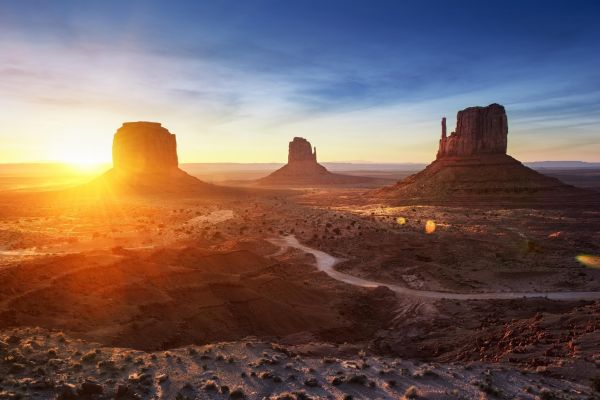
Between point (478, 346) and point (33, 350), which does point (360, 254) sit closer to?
point (478, 346)

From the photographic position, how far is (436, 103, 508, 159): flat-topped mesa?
87062 millimetres

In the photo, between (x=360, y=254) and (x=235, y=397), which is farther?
(x=360, y=254)

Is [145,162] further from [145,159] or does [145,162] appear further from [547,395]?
[547,395]

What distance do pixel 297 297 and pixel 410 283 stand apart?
9.66 m

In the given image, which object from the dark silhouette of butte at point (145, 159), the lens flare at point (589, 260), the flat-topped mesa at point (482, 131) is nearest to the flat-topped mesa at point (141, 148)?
the dark silhouette of butte at point (145, 159)

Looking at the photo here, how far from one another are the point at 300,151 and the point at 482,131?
351 feet

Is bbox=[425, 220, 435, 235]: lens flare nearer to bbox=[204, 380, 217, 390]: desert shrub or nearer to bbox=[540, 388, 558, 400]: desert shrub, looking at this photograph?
bbox=[540, 388, 558, 400]: desert shrub

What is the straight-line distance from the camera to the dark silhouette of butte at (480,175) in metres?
75.1

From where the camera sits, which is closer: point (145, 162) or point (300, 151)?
point (145, 162)

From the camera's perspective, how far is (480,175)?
269ft

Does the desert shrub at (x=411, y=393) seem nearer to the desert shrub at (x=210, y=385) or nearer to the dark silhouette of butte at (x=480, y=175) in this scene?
the desert shrub at (x=210, y=385)

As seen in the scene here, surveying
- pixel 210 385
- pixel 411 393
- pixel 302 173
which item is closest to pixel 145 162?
pixel 302 173

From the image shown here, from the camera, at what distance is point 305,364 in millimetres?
13164

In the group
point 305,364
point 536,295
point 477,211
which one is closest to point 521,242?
point 536,295
